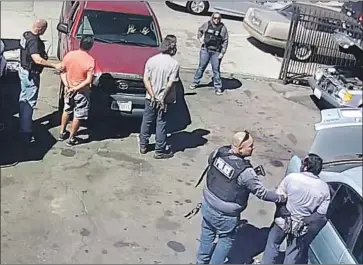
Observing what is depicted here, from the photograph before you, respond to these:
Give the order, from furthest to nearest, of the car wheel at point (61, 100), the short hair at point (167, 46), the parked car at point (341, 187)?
the car wheel at point (61, 100), the short hair at point (167, 46), the parked car at point (341, 187)

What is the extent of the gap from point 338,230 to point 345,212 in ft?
0.42

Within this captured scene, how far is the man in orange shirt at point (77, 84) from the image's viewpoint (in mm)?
5781

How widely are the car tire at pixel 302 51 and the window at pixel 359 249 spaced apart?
490 cm

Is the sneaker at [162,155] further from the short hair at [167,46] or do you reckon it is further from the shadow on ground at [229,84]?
the shadow on ground at [229,84]

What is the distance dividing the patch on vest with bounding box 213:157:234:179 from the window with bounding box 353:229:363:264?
0.88m

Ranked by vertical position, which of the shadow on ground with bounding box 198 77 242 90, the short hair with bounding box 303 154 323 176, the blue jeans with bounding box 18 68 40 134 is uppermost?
the short hair with bounding box 303 154 323 176

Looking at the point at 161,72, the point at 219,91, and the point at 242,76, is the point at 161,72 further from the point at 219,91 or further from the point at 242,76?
the point at 242,76

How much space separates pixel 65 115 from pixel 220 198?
2.78 metres

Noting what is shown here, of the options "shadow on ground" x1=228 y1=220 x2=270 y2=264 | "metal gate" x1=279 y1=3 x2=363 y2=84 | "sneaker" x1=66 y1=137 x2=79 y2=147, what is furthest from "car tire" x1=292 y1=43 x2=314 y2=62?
"shadow on ground" x1=228 y1=220 x2=270 y2=264

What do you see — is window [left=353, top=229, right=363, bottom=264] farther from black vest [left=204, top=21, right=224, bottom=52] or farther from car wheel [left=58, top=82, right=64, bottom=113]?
black vest [left=204, top=21, right=224, bottom=52]

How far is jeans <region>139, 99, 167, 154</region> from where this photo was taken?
672cm

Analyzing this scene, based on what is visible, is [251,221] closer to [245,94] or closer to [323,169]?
[323,169]

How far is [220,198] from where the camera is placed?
4418 millimetres

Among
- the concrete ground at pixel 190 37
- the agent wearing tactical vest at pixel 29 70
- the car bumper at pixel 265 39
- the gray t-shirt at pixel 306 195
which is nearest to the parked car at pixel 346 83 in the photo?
the gray t-shirt at pixel 306 195
